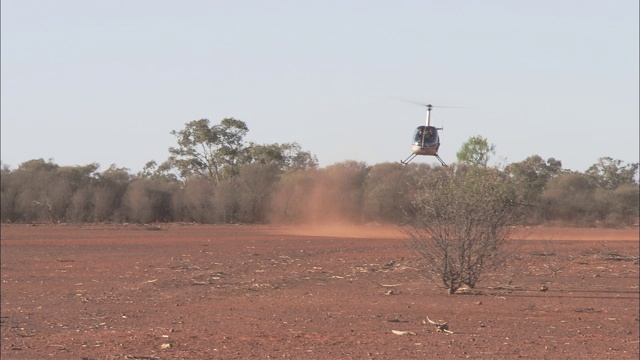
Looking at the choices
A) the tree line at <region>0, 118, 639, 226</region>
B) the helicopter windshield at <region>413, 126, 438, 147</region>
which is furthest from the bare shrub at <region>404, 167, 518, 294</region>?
the tree line at <region>0, 118, 639, 226</region>

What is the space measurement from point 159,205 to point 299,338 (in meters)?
54.4

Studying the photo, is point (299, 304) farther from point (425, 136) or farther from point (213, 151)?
point (213, 151)

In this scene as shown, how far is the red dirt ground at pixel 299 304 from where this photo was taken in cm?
1711

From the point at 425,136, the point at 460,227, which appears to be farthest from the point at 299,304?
the point at 425,136

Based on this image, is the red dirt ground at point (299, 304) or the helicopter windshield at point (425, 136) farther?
the helicopter windshield at point (425, 136)

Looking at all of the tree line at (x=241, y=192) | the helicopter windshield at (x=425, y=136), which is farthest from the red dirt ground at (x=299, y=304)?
the tree line at (x=241, y=192)

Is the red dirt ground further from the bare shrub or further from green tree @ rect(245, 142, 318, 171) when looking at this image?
green tree @ rect(245, 142, 318, 171)

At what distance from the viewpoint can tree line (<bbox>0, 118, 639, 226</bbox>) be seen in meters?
63.6

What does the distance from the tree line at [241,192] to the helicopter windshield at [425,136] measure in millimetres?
38821

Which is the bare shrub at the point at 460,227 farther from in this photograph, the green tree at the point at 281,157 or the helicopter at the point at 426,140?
the green tree at the point at 281,157

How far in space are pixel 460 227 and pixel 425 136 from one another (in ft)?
27.2

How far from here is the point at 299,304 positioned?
22.9m

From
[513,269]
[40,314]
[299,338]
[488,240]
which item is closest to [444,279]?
[488,240]

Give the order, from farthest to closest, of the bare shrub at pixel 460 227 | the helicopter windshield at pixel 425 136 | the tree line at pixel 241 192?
the tree line at pixel 241 192 → the bare shrub at pixel 460 227 → the helicopter windshield at pixel 425 136
